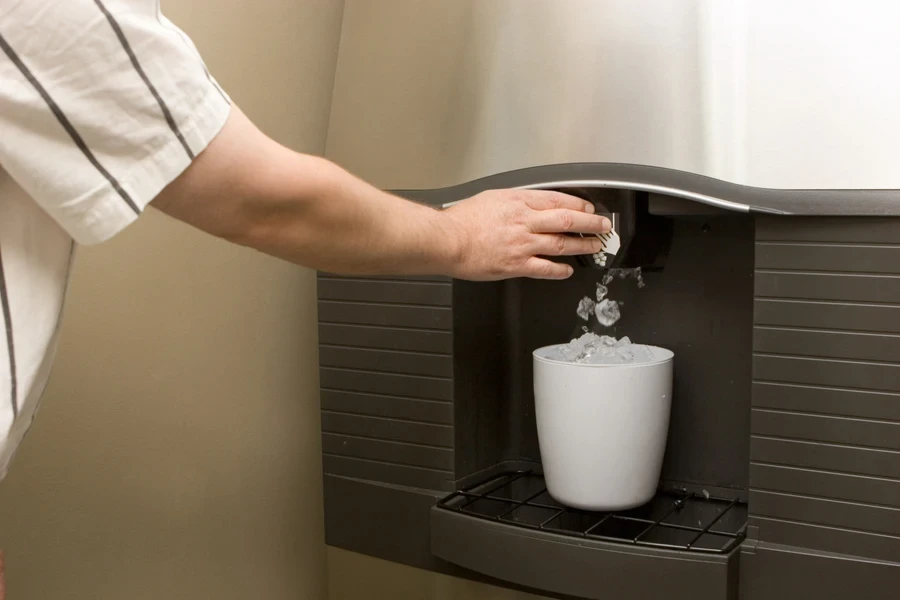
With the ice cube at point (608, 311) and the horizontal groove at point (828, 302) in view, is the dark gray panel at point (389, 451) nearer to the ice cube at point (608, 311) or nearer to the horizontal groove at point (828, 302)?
the ice cube at point (608, 311)

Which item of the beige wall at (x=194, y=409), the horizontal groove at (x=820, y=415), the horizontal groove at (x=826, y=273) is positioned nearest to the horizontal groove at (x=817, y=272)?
the horizontal groove at (x=826, y=273)

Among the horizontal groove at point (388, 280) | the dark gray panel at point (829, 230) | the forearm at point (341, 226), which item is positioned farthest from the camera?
the horizontal groove at point (388, 280)

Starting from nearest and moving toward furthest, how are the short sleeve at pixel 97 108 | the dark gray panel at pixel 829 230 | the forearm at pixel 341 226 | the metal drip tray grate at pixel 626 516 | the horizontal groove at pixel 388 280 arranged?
the short sleeve at pixel 97 108 < the forearm at pixel 341 226 < the dark gray panel at pixel 829 230 < the metal drip tray grate at pixel 626 516 < the horizontal groove at pixel 388 280

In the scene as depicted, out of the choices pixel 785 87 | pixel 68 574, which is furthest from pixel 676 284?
pixel 68 574

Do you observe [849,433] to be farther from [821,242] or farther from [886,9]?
[886,9]

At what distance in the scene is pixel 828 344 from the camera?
0.77 meters

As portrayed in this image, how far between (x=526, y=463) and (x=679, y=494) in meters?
0.18

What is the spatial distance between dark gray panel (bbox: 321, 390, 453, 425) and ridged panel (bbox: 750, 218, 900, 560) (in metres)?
0.32

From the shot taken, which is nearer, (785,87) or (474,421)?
(785,87)

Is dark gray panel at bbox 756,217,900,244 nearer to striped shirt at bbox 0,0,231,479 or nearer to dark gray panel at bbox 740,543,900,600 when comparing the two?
dark gray panel at bbox 740,543,900,600

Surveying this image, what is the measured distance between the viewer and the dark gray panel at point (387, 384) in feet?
3.21

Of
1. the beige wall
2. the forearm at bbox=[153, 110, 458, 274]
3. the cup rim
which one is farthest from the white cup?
the beige wall

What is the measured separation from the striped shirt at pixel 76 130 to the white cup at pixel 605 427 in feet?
1.53

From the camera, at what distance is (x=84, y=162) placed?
0.53 m
